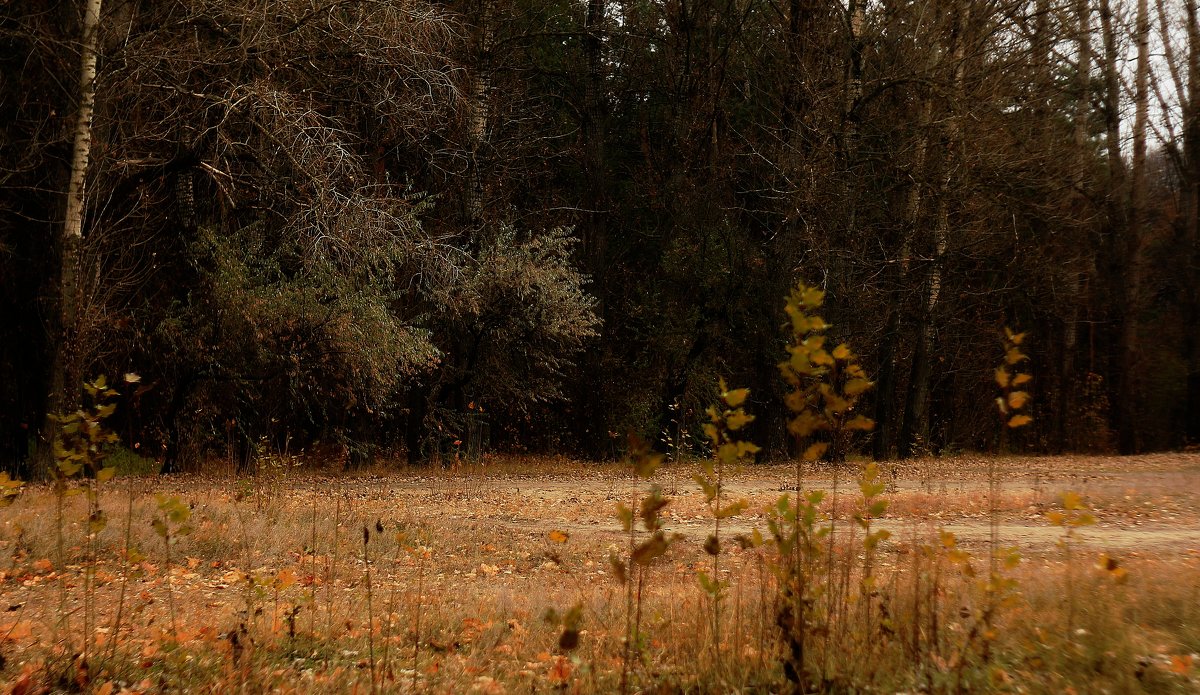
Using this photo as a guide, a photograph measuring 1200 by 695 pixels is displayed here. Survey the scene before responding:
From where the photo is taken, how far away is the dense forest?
1516 cm

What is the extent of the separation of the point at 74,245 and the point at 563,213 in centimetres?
1222

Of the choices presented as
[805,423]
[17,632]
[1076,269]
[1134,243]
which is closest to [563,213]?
[1134,243]

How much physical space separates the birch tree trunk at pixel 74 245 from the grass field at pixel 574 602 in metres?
2.09

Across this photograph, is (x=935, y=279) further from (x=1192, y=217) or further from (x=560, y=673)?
(x=560, y=673)

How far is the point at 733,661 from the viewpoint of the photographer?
440 centimetres

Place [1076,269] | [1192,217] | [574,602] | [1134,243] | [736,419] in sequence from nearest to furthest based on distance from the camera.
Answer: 1. [736,419]
2. [574,602]
3. [1134,243]
4. [1192,217]
5. [1076,269]

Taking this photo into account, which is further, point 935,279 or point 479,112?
Result: point 935,279

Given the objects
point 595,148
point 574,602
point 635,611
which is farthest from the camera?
point 595,148

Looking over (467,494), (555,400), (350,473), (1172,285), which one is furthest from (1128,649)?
(1172,285)

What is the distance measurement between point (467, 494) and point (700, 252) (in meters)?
9.45

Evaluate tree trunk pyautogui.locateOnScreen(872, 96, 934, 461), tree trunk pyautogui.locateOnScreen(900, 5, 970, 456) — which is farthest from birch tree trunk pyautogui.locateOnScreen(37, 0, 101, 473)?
tree trunk pyautogui.locateOnScreen(900, 5, 970, 456)

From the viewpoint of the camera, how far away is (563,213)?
2386 cm

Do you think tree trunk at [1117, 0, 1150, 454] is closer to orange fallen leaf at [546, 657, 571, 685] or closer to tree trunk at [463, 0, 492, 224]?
tree trunk at [463, 0, 492, 224]

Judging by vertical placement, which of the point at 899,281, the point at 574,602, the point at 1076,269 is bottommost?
the point at 574,602
